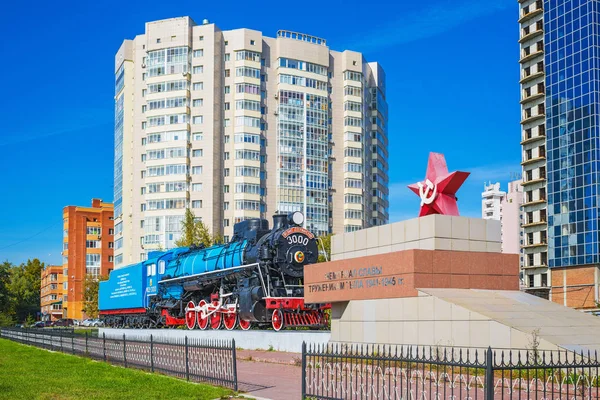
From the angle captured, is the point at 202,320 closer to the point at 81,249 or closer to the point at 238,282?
the point at 238,282

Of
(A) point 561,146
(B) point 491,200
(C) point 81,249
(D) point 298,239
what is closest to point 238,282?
(D) point 298,239

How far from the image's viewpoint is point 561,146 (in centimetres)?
6512

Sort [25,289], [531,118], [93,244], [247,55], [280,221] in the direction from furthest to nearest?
[93,244], [25,289], [247,55], [531,118], [280,221]

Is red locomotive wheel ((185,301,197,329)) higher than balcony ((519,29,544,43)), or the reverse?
balcony ((519,29,544,43))

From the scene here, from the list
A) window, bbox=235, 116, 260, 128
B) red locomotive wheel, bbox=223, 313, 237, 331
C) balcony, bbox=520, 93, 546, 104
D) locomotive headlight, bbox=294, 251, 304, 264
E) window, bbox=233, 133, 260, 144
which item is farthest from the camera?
window, bbox=235, 116, 260, 128

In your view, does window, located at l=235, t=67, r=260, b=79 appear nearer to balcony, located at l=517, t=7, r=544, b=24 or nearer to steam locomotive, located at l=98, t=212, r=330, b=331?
balcony, located at l=517, t=7, r=544, b=24

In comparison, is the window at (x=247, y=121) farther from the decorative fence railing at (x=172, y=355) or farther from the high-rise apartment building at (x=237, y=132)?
the decorative fence railing at (x=172, y=355)

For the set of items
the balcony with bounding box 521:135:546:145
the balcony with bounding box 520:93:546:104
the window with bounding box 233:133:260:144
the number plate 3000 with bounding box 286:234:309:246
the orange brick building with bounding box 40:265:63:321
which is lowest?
the orange brick building with bounding box 40:265:63:321

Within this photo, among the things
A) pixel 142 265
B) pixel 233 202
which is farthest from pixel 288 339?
pixel 233 202

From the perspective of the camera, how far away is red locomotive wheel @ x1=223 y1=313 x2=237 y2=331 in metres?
33.2

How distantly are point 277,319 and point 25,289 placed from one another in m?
96.0

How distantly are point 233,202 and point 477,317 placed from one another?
72.3 meters

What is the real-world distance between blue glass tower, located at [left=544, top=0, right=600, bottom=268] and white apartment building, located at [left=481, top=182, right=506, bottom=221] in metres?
102

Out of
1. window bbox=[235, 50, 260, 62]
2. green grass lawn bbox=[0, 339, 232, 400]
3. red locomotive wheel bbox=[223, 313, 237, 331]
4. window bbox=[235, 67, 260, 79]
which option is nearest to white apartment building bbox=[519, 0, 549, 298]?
window bbox=[235, 67, 260, 79]
